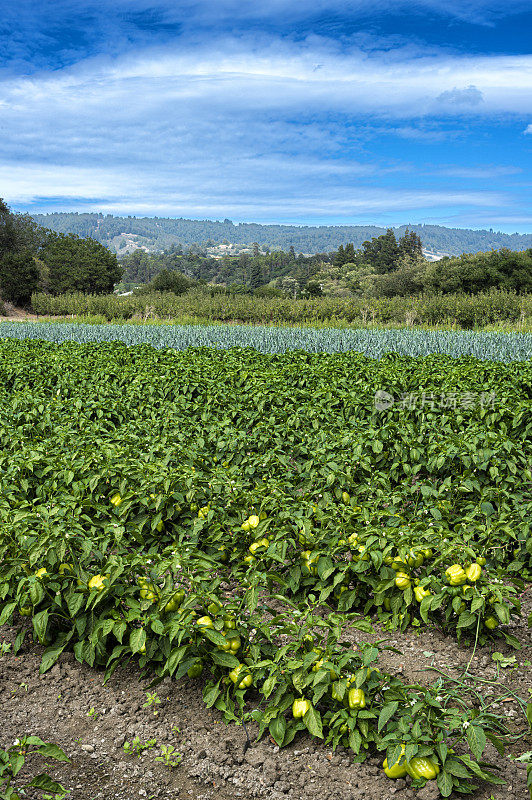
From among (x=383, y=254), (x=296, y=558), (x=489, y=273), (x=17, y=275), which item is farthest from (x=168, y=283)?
(x=296, y=558)

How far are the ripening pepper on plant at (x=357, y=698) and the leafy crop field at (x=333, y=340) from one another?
956 centimetres

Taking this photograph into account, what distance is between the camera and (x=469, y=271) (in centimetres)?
3481

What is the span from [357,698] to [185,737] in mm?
805

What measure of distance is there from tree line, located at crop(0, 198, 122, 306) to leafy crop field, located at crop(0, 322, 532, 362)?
29.3 meters

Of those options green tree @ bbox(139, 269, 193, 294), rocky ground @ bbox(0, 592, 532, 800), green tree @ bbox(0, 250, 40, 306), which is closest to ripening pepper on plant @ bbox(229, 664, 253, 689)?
rocky ground @ bbox(0, 592, 532, 800)

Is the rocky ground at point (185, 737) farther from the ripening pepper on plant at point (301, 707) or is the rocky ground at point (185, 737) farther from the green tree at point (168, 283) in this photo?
the green tree at point (168, 283)

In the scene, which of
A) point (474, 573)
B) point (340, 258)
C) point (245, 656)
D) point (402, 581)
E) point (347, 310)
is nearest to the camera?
point (245, 656)

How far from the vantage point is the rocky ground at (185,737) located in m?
2.21

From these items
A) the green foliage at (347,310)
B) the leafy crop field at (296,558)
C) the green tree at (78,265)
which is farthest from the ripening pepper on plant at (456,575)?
the green tree at (78,265)

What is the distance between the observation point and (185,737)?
2.49 metres

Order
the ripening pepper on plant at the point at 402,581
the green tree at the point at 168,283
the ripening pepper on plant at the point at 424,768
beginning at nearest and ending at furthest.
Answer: the ripening pepper on plant at the point at 424,768, the ripening pepper on plant at the point at 402,581, the green tree at the point at 168,283

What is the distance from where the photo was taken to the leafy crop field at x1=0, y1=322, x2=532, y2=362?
41.0ft

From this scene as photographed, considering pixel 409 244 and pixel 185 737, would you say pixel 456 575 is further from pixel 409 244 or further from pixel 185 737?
pixel 409 244

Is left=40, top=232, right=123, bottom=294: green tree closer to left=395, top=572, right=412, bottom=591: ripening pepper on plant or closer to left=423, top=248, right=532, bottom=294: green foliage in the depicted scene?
left=423, top=248, right=532, bottom=294: green foliage
